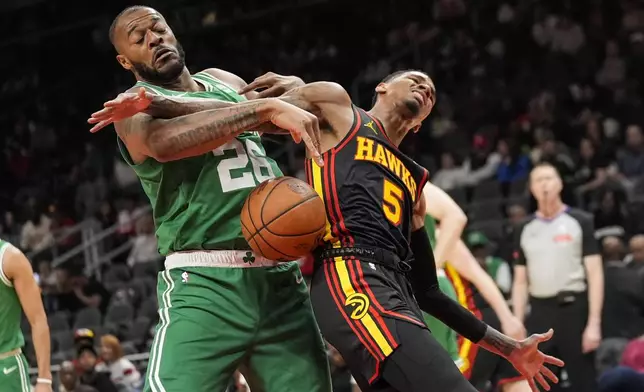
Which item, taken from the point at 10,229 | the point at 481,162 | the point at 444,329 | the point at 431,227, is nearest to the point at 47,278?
the point at 10,229

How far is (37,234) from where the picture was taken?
16.6 m

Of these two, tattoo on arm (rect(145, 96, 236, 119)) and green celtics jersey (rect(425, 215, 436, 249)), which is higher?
tattoo on arm (rect(145, 96, 236, 119))

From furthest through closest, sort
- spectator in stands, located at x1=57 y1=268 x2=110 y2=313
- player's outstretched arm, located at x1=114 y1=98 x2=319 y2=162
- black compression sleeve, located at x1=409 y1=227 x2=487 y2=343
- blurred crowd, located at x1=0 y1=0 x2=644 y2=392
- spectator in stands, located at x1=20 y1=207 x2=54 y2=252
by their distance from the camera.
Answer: spectator in stands, located at x1=20 y1=207 x2=54 y2=252, spectator in stands, located at x1=57 y1=268 x2=110 y2=313, blurred crowd, located at x1=0 y1=0 x2=644 y2=392, black compression sleeve, located at x1=409 y1=227 x2=487 y2=343, player's outstretched arm, located at x1=114 y1=98 x2=319 y2=162

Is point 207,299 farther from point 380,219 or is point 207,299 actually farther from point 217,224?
point 380,219

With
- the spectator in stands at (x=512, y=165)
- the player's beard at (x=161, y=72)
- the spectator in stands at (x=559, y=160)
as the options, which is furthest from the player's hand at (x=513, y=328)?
the spectator in stands at (x=512, y=165)

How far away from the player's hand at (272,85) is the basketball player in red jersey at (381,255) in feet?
0.47

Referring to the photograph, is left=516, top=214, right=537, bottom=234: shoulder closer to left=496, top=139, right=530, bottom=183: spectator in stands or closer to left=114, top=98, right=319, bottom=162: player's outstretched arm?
left=114, top=98, right=319, bottom=162: player's outstretched arm

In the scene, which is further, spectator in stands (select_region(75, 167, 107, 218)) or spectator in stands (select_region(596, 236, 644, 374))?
spectator in stands (select_region(75, 167, 107, 218))

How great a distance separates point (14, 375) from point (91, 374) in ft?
14.2

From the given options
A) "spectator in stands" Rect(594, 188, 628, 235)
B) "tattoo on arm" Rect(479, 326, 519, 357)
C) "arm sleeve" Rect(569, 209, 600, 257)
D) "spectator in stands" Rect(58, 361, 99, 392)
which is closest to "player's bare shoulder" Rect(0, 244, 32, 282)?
"tattoo on arm" Rect(479, 326, 519, 357)

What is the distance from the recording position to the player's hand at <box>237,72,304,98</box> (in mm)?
4094

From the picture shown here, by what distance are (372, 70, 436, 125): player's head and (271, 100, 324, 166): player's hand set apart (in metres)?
0.79

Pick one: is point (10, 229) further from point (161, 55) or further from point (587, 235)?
point (161, 55)

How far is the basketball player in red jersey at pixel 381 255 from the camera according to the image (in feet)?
12.0
